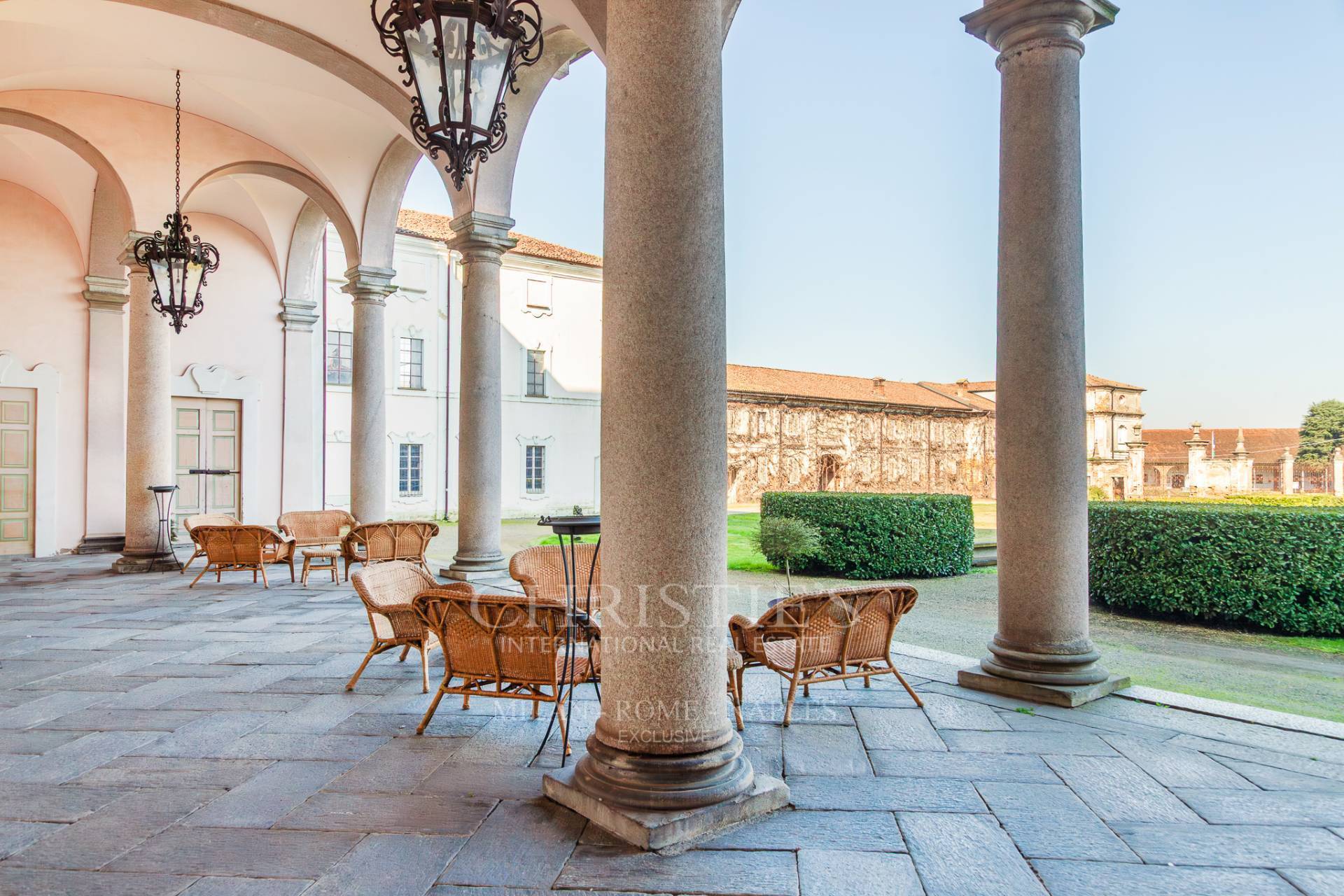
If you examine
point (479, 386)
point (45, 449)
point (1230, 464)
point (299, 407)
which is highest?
point (299, 407)

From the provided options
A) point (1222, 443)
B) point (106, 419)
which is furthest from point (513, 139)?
point (1222, 443)

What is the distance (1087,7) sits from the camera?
13.3 ft

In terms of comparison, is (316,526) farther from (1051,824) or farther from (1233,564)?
(1233,564)

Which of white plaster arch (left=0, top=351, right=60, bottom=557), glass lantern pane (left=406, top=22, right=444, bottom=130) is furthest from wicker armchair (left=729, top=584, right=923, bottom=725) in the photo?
white plaster arch (left=0, top=351, right=60, bottom=557)

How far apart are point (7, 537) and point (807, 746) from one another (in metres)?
12.1

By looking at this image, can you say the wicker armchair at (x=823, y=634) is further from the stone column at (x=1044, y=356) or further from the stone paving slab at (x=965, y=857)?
the stone paving slab at (x=965, y=857)

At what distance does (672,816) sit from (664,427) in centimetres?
125

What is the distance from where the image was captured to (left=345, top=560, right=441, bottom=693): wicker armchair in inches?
168

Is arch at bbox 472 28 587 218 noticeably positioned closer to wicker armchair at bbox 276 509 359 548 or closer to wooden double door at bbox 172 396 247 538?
wicker armchair at bbox 276 509 359 548

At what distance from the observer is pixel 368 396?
966cm

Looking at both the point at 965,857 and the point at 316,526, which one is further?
the point at 316,526

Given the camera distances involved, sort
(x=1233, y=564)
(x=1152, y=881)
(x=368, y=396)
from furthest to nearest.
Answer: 1. (x=368, y=396)
2. (x=1233, y=564)
3. (x=1152, y=881)

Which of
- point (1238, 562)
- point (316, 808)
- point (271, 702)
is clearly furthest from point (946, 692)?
point (1238, 562)

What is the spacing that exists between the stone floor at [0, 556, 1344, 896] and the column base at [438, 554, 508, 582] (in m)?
3.14
